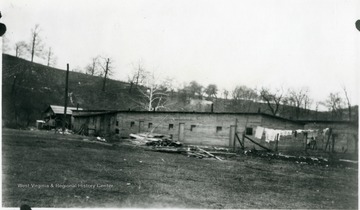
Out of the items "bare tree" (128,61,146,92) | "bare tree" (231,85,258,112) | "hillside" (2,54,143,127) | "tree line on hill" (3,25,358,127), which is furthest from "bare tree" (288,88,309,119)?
"hillside" (2,54,143,127)

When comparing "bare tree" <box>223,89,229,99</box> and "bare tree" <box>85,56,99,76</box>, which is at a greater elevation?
"bare tree" <box>223,89,229,99</box>

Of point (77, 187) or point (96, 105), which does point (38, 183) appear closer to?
point (77, 187)

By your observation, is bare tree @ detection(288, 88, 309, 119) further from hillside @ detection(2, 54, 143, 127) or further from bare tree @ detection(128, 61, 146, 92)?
hillside @ detection(2, 54, 143, 127)

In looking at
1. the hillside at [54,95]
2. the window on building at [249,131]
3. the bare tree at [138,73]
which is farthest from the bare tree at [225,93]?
the bare tree at [138,73]

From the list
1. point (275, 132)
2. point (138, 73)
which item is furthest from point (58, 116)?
point (275, 132)

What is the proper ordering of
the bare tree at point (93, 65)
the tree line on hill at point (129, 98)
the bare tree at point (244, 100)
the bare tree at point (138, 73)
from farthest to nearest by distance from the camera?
the bare tree at point (244, 100)
the tree line on hill at point (129, 98)
the bare tree at point (138, 73)
the bare tree at point (93, 65)

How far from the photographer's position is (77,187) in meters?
7.51

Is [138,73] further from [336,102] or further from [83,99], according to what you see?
[83,99]

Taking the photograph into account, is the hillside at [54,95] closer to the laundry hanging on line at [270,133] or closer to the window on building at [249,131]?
the window on building at [249,131]

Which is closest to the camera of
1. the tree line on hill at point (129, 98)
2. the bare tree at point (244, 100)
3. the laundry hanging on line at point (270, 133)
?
the laundry hanging on line at point (270, 133)

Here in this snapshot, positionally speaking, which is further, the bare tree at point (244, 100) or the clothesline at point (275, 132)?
the bare tree at point (244, 100)

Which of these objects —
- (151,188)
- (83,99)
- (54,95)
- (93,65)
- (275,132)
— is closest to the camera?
(151,188)

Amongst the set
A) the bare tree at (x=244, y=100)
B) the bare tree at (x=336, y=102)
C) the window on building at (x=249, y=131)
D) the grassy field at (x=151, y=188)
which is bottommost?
the grassy field at (x=151, y=188)

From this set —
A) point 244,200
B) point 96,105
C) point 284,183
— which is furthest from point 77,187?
point 96,105
